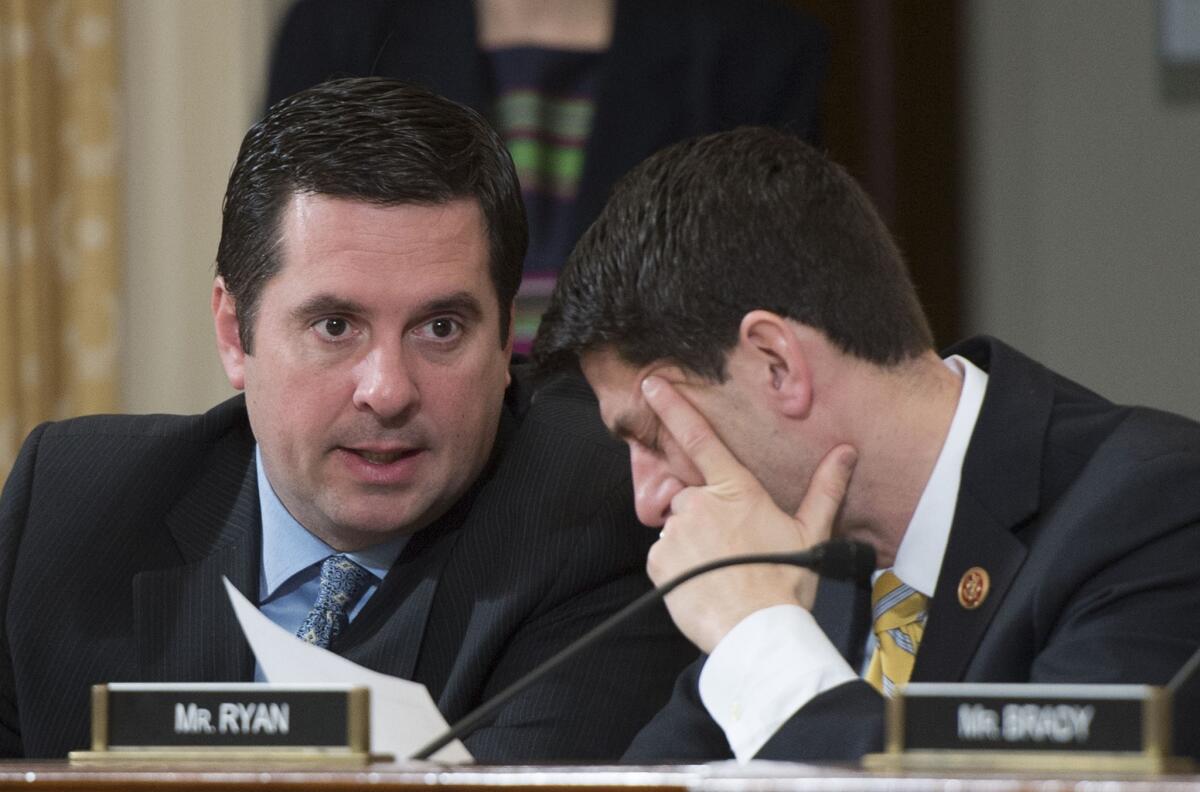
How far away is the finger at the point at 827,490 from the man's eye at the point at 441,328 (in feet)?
1.50

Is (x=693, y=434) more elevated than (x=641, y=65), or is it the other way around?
(x=641, y=65)

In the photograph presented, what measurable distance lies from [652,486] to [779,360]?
20 centimetres

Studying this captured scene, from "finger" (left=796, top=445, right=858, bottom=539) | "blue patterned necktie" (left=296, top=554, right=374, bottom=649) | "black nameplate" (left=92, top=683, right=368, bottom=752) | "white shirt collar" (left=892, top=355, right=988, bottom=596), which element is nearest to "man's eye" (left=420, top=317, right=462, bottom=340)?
"blue patterned necktie" (left=296, top=554, right=374, bottom=649)

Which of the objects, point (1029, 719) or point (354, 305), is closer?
point (1029, 719)

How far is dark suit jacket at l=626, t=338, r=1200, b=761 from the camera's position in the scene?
5.26 ft

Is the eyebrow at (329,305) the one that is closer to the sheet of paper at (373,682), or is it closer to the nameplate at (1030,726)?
the sheet of paper at (373,682)

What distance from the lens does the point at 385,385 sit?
78.8 inches

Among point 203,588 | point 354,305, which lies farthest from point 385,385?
point 203,588

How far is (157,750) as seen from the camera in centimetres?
132

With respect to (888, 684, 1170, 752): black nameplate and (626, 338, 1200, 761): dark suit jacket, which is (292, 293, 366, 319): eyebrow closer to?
(626, 338, 1200, 761): dark suit jacket

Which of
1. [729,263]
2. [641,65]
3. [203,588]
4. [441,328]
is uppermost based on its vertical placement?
[641,65]

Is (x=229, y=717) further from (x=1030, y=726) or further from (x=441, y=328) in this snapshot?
(x=441, y=328)

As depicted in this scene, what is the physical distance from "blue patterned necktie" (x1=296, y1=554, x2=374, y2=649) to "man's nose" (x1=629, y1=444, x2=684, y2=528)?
0.39 meters

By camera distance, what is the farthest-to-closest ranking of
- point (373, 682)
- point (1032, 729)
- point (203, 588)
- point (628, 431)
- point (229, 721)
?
point (203, 588) → point (628, 431) → point (373, 682) → point (229, 721) → point (1032, 729)
